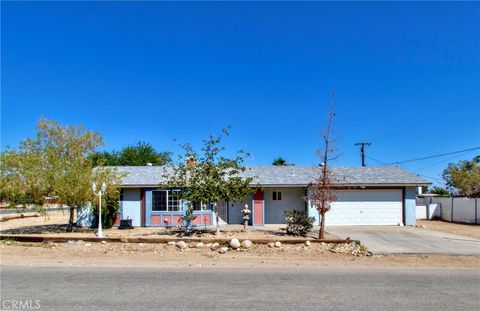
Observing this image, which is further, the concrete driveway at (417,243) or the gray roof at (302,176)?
the gray roof at (302,176)

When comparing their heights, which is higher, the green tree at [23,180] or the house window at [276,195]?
the green tree at [23,180]

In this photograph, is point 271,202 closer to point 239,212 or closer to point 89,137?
point 239,212

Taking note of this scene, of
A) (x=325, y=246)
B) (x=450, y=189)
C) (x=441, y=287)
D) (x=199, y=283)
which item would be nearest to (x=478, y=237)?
(x=325, y=246)

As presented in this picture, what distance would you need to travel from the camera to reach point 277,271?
10.5 metres

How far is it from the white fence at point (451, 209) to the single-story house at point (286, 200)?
18.8ft

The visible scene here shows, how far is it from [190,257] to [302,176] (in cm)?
1514

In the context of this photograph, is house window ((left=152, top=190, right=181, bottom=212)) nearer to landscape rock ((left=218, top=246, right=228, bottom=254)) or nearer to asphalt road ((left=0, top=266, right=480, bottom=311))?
landscape rock ((left=218, top=246, right=228, bottom=254))

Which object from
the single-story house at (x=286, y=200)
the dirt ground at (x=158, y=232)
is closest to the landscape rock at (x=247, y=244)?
the dirt ground at (x=158, y=232)

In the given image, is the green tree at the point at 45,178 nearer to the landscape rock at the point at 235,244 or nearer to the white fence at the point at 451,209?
the landscape rock at the point at 235,244

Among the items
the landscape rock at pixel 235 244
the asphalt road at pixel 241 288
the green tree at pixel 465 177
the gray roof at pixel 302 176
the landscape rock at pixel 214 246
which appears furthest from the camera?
the green tree at pixel 465 177

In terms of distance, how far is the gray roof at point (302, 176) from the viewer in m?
25.4

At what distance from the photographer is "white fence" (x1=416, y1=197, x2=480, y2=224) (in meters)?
28.5

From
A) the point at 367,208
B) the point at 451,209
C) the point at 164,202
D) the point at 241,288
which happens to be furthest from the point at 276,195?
the point at 241,288

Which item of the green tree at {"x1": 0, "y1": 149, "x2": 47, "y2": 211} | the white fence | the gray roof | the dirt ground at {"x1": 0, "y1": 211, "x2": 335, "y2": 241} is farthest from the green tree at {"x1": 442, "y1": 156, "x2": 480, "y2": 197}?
the green tree at {"x1": 0, "y1": 149, "x2": 47, "y2": 211}
